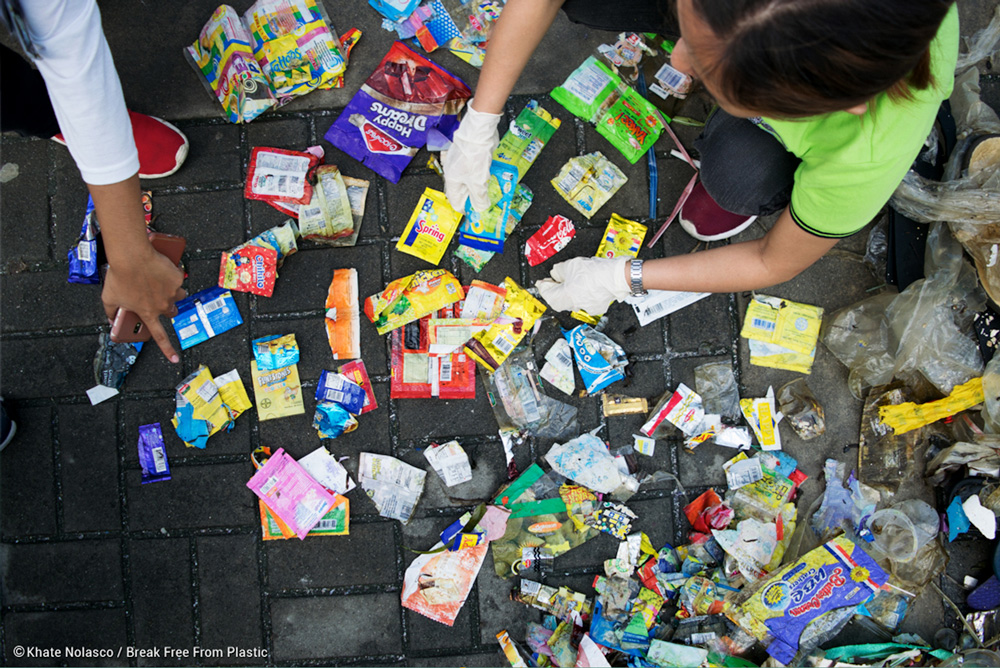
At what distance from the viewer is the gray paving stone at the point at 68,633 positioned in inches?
115

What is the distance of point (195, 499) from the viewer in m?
2.93

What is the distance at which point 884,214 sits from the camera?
299 centimetres

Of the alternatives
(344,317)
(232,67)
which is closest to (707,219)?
(344,317)

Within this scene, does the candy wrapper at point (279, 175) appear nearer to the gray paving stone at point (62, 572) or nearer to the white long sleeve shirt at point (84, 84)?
the white long sleeve shirt at point (84, 84)

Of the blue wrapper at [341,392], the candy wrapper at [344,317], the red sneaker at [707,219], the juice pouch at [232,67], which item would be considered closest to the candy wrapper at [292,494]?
the blue wrapper at [341,392]

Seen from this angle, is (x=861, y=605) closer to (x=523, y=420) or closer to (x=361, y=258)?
(x=523, y=420)

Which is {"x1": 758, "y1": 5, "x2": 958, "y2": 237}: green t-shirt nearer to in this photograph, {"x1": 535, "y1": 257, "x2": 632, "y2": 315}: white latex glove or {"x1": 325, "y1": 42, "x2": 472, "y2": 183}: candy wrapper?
{"x1": 535, "y1": 257, "x2": 632, "y2": 315}: white latex glove

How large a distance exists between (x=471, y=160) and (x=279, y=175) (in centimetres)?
97

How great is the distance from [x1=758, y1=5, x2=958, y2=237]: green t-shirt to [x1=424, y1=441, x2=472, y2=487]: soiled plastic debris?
5.65 feet

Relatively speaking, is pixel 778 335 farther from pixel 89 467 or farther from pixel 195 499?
pixel 89 467

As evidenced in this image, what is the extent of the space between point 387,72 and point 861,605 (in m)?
3.31

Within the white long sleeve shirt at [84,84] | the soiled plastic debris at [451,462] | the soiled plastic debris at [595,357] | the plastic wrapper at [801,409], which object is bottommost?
the soiled plastic debris at [451,462]

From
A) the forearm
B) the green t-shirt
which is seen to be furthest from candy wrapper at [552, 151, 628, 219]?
the green t-shirt

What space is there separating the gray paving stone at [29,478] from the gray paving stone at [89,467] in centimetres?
7
